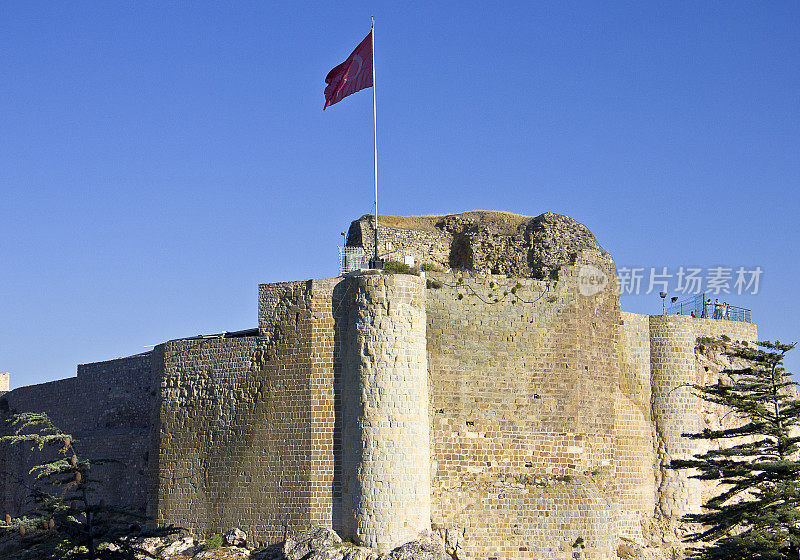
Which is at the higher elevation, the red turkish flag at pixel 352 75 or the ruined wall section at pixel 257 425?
the red turkish flag at pixel 352 75

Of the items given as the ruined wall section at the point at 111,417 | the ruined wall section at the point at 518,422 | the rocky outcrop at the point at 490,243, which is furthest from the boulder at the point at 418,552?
the rocky outcrop at the point at 490,243

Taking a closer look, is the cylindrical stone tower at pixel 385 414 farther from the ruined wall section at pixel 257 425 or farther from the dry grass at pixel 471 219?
the dry grass at pixel 471 219

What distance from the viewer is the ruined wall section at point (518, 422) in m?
31.1

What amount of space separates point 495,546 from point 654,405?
837 centimetres

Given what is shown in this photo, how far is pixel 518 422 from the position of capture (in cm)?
3195

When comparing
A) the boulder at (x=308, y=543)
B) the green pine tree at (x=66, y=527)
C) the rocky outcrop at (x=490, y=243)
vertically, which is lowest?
the boulder at (x=308, y=543)

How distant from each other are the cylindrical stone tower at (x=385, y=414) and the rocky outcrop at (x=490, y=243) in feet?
14.8

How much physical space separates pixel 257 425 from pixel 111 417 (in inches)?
301

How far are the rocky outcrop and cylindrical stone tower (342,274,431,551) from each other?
4520 mm

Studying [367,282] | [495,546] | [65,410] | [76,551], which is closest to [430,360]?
[367,282]

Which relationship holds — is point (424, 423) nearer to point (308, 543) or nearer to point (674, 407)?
point (308, 543)

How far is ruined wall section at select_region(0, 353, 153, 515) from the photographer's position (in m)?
34.9

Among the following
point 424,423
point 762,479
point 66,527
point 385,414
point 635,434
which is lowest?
point 66,527

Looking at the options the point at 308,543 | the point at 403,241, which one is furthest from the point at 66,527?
the point at 403,241
